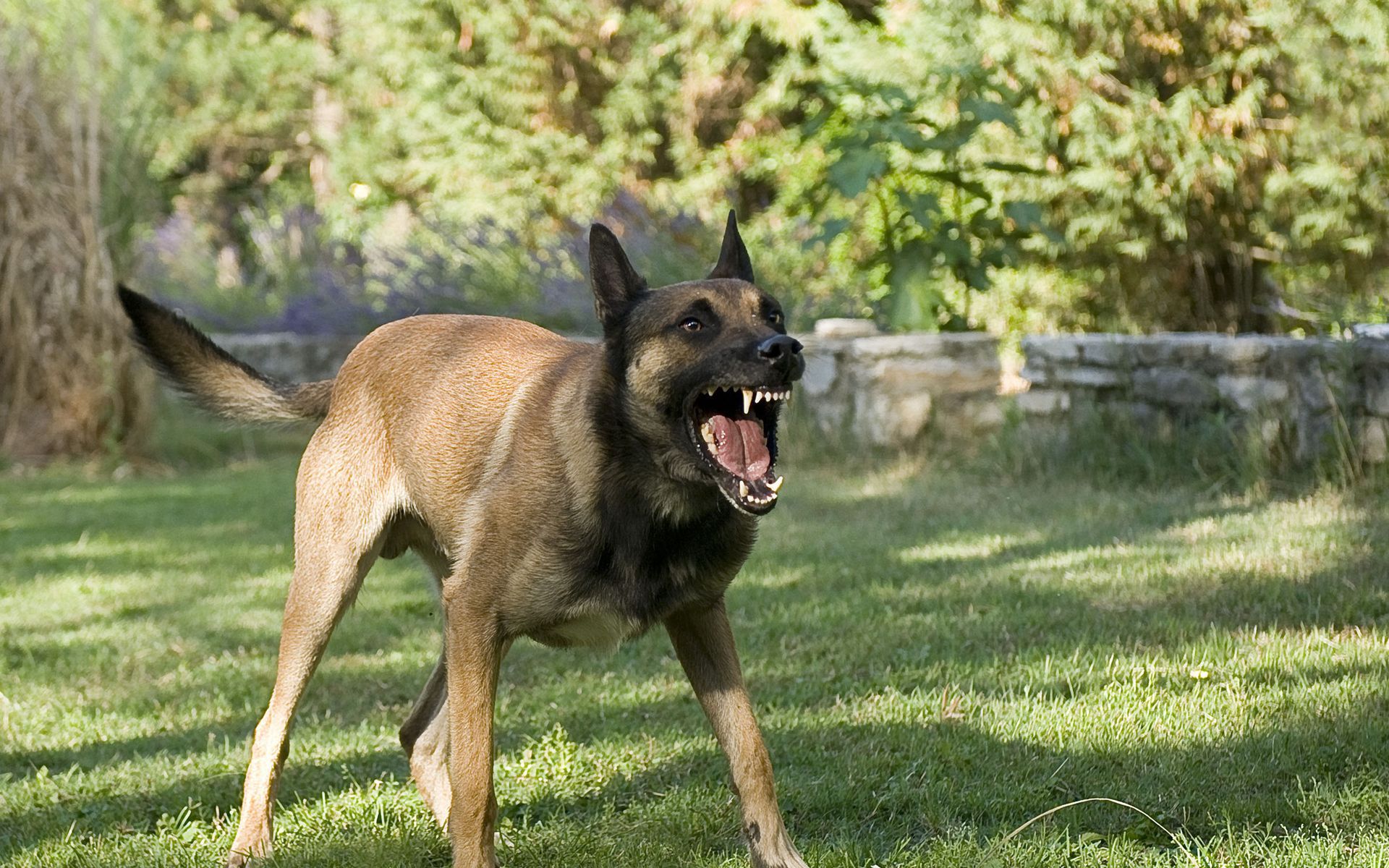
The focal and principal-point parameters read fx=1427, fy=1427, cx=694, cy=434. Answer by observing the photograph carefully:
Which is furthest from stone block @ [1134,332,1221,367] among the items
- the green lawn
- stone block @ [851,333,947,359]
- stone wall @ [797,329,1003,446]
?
stone block @ [851,333,947,359]

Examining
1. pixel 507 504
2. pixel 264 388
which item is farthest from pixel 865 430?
pixel 507 504

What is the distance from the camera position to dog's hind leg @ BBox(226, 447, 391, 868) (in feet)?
13.0

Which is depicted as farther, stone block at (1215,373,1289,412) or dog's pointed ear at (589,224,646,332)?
stone block at (1215,373,1289,412)

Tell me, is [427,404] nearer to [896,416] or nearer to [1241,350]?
[1241,350]

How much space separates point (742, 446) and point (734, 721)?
2.35 ft

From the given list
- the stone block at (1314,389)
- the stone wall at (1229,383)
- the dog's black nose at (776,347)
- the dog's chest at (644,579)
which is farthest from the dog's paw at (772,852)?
the stone block at (1314,389)

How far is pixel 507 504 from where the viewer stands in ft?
11.6

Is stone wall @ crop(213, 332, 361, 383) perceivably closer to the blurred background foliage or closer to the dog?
the blurred background foliage

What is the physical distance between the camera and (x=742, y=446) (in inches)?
136

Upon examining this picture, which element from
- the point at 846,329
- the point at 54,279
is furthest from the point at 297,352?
the point at 846,329

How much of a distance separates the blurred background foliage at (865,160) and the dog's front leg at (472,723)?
6304mm

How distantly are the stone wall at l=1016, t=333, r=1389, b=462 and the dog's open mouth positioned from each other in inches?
209

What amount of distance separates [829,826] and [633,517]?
1105 mm

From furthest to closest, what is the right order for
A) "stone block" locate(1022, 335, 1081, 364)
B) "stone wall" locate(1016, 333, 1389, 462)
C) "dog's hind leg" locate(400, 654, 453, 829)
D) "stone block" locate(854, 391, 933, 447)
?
"stone block" locate(854, 391, 933, 447) → "stone block" locate(1022, 335, 1081, 364) → "stone wall" locate(1016, 333, 1389, 462) → "dog's hind leg" locate(400, 654, 453, 829)
